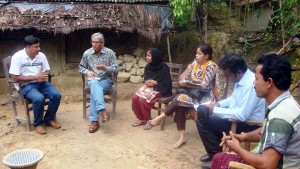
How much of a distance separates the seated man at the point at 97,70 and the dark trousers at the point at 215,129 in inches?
72.7

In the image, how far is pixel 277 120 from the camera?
1.94m

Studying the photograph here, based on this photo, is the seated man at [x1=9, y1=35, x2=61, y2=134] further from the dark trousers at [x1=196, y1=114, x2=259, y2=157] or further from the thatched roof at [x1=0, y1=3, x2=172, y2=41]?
the dark trousers at [x1=196, y1=114, x2=259, y2=157]

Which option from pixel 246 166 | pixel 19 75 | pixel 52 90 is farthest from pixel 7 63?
pixel 246 166

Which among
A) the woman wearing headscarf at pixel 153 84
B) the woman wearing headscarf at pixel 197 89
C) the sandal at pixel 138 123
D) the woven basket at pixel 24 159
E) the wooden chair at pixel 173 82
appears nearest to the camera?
the woven basket at pixel 24 159

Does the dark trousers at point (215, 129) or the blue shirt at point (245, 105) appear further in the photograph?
the dark trousers at point (215, 129)

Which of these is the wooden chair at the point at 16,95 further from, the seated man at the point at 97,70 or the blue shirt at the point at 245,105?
the blue shirt at the point at 245,105

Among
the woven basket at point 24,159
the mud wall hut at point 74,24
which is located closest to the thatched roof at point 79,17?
the mud wall hut at point 74,24

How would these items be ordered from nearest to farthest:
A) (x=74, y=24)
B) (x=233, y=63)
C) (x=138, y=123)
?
(x=233, y=63)
(x=138, y=123)
(x=74, y=24)

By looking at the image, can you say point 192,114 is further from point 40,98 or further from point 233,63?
point 40,98

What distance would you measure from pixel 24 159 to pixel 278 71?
2.48 m

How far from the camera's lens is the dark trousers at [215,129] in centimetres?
339

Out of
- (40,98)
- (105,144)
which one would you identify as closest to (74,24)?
(40,98)

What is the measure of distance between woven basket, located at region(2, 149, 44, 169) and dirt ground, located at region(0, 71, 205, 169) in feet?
2.22

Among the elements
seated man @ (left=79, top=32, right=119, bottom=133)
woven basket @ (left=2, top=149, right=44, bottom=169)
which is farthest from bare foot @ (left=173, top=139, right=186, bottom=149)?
woven basket @ (left=2, top=149, right=44, bottom=169)
